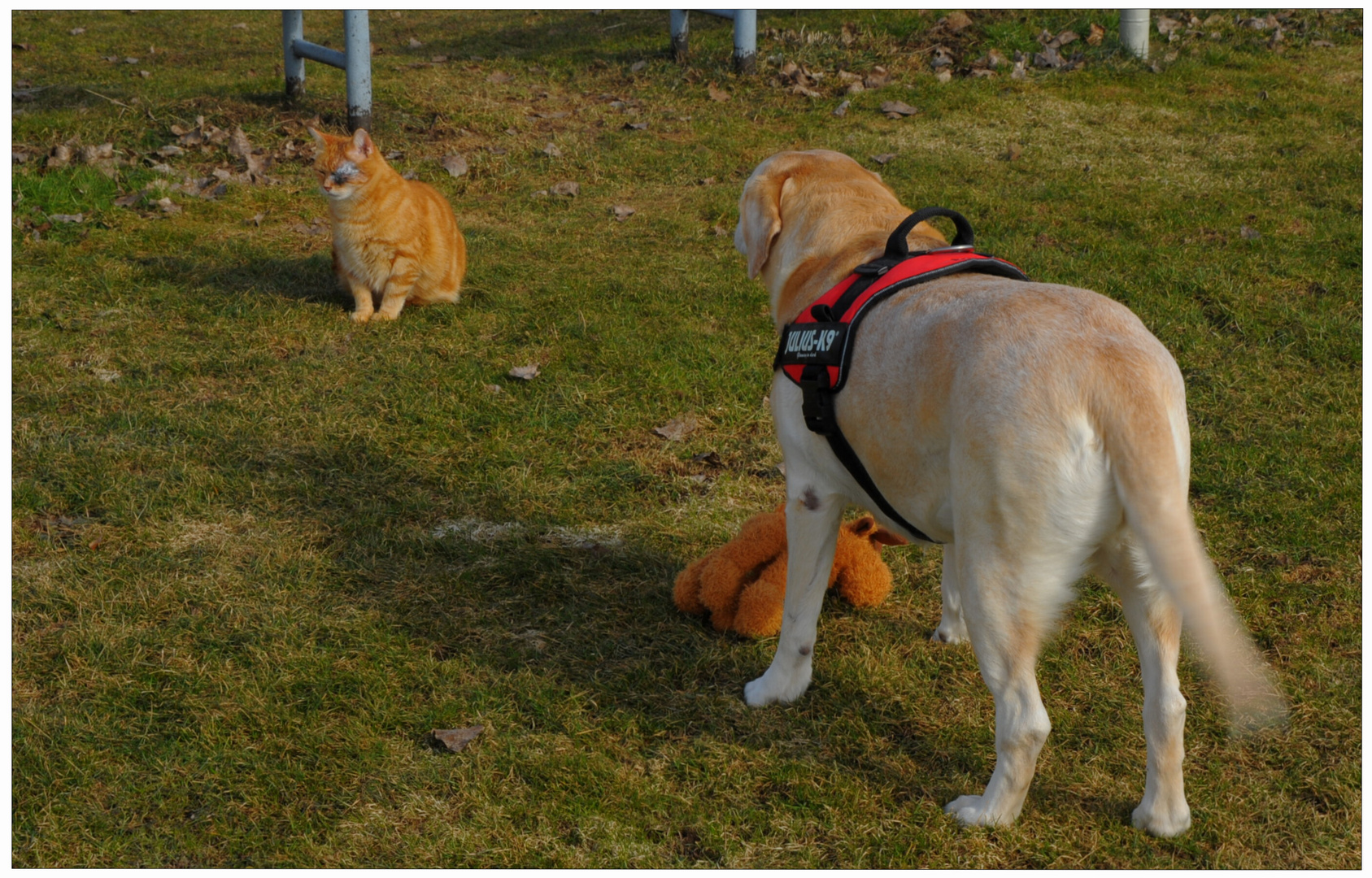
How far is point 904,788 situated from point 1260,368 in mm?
3285

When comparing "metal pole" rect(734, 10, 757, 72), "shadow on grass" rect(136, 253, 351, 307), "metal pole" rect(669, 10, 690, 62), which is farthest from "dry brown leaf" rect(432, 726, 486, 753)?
"metal pole" rect(669, 10, 690, 62)

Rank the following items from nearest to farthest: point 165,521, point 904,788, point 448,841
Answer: point 448,841 < point 904,788 < point 165,521

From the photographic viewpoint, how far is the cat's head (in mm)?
5902

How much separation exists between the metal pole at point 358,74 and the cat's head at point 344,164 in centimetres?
213

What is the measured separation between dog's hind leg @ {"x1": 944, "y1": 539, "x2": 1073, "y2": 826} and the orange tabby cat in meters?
4.11

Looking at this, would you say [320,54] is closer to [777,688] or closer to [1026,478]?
[777,688]

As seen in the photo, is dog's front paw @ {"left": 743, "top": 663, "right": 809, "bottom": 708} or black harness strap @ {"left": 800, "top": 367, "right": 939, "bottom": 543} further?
dog's front paw @ {"left": 743, "top": 663, "right": 809, "bottom": 708}

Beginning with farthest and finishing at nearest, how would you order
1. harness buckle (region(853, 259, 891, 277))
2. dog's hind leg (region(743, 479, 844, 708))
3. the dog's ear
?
the dog's ear < dog's hind leg (region(743, 479, 844, 708)) < harness buckle (region(853, 259, 891, 277))

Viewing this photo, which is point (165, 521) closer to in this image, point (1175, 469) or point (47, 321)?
point (47, 321)

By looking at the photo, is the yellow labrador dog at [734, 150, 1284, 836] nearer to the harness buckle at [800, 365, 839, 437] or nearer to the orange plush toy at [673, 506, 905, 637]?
the harness buckle at [800, 365, 839, 437]

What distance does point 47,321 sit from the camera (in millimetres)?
5711

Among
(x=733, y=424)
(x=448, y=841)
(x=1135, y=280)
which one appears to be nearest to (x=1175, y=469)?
(x=448, y=841)

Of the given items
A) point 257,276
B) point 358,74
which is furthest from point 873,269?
point 358,74

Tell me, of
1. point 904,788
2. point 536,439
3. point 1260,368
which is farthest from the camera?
point 1260,368
